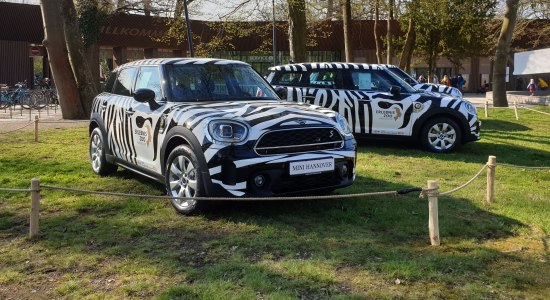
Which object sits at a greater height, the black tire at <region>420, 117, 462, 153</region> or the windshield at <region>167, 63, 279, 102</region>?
the windshield at <region>167, 63, 279, 102</region>

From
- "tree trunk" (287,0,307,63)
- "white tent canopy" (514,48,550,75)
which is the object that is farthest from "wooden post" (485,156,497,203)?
"white tent canopy" (514,48,550,75)

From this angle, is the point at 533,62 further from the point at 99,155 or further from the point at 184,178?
the point at 184,178

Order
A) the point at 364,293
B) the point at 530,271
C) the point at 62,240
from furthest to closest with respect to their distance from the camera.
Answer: the point at 62,240 → the point at 530,271 → the point at 364,293

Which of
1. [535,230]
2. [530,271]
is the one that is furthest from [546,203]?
[530,271]

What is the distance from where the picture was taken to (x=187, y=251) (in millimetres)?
4699

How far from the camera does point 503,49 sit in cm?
2145

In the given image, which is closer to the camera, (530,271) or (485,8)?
(530,271)

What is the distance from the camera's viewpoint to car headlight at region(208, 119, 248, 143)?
5.32m

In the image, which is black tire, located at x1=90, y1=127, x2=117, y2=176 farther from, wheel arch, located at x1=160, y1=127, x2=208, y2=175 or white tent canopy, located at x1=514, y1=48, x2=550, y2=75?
white tent canopy, located at x1=514, y1=48, x2=550, y2=75

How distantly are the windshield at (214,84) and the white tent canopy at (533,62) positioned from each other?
67.7 feet

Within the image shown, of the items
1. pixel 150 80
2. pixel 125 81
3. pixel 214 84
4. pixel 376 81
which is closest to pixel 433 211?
pixel 214 84

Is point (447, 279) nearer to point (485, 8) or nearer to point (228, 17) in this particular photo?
point (228, 17)

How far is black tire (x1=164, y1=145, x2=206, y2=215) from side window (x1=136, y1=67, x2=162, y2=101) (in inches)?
39.3

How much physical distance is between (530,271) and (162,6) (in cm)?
3034
